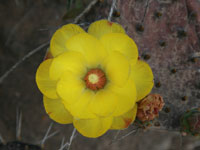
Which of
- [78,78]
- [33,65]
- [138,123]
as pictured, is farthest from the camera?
[33,65]

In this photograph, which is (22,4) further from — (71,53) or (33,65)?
Result: (71,53)

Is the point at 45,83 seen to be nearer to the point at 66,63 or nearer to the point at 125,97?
the point at 66,63

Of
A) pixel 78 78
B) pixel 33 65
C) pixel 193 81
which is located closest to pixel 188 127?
pixel 193 81

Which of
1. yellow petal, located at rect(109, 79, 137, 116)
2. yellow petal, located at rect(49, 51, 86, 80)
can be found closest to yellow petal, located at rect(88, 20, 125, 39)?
yellow petal, located at rect(49, 51, 86, 80)

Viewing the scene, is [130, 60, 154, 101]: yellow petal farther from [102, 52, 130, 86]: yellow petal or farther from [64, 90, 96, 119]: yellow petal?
[64, 90, 96, 119]: yellow petal

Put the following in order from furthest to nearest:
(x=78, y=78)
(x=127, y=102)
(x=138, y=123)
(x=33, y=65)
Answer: (x=33, y=65), (x=138, y=123), (x=78, y=78), (x=127, y=102)

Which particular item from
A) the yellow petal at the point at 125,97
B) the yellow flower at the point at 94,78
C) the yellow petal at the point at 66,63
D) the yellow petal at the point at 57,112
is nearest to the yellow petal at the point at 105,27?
the yellow flower at the point at 94,78
